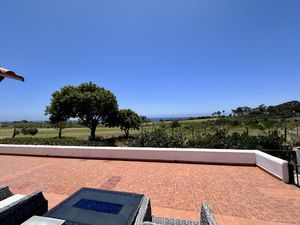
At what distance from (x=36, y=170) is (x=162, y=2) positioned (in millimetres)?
7880

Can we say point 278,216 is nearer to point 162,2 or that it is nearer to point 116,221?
point 116,221

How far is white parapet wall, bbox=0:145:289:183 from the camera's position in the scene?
20.7 feet

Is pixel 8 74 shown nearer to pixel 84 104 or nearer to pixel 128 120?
pixel 84 104

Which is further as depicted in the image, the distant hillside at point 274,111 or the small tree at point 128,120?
the small tree at point 128,120

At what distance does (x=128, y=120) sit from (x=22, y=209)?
963 inches

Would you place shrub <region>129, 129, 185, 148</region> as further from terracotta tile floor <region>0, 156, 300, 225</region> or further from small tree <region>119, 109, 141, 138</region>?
small tree <region>119, 109, 141, 138</region>

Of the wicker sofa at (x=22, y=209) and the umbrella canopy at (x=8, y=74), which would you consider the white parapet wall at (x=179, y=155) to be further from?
the umbrella canopy at (x=8, y=74)

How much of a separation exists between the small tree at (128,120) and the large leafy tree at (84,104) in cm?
211

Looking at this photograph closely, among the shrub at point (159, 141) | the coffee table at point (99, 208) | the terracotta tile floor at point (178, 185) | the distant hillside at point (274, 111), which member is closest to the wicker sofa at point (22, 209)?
the coffee table at point (99, 208)

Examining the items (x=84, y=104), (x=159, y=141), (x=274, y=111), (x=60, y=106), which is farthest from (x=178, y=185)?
(x=274, y=111)

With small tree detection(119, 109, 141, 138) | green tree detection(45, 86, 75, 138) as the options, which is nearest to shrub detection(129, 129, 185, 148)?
green tree detection(45, 86, 75, 138)

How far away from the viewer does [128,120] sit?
27.3 metres

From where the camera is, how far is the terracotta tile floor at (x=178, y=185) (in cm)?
403

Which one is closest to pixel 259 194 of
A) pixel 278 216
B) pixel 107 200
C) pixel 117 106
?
pixel 278 216
